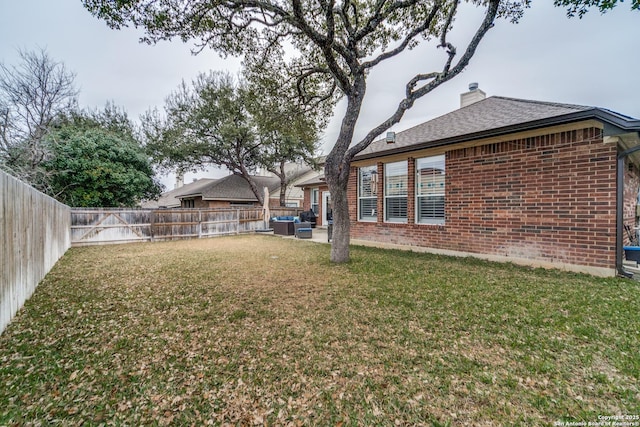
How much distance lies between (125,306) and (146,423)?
9.13ft

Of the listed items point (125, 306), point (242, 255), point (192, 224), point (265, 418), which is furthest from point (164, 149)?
point (265, 418)

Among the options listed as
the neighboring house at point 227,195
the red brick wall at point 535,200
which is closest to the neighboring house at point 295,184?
the neighboring house at point 227,195

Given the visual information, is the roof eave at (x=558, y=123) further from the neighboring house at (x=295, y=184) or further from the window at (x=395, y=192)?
the neighboring house at (x=295, y=184)

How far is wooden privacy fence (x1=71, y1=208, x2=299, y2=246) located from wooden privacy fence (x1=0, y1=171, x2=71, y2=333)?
17.0ft

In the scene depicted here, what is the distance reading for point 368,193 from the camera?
921 centimetres

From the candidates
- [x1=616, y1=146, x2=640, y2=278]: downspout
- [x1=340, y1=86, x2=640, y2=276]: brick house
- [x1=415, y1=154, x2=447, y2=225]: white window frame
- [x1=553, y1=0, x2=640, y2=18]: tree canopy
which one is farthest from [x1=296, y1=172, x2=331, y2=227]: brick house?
[x1=616, y1=146, x2=640, y2=278]: downspout

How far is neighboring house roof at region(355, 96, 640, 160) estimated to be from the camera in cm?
474

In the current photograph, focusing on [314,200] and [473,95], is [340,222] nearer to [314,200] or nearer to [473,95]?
[473,95]

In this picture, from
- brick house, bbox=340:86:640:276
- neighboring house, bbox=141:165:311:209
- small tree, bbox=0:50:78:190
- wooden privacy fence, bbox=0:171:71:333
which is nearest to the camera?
wooden privacy fence, bbox=0:171:71:333

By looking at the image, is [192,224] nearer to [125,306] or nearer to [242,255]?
[242,255]

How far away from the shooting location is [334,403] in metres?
1.97

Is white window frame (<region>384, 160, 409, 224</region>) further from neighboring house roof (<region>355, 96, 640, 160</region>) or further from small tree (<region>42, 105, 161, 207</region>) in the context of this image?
small tree (<region>42, 105, 161, 207</region>)

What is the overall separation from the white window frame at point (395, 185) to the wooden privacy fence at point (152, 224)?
9284mm

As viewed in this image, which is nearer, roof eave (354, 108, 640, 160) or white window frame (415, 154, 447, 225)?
roof eave (354, 108, 640, 160)
